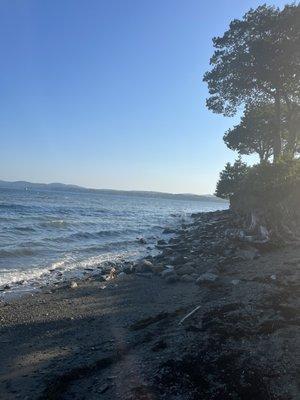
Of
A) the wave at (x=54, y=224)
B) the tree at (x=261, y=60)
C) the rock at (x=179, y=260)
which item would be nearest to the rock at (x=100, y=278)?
the rock at (x=179, y=260)

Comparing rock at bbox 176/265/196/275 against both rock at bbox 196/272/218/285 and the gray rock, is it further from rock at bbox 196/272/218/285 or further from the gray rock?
the gray rock

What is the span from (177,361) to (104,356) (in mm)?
1822

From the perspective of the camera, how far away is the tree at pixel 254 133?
39791 millimetres

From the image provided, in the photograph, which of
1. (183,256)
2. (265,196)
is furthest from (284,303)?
(265,196)

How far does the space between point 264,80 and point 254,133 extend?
1091 cm

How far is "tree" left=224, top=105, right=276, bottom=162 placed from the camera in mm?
39791

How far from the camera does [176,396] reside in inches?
260

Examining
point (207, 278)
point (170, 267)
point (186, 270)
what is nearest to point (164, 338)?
point (207, 278)

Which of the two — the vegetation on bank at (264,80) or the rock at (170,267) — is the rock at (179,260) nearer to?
the rock at (170,267)

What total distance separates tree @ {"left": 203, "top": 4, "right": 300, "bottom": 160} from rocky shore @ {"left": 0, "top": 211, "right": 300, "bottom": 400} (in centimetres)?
1750

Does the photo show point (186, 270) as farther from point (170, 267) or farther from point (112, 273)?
point (112, 273)

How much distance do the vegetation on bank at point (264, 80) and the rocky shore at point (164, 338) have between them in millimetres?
9378

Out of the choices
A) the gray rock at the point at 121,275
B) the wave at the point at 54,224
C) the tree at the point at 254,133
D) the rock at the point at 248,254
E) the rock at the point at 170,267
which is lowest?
the gray rock at the point at 121,275

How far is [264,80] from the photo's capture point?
31.9 meters
